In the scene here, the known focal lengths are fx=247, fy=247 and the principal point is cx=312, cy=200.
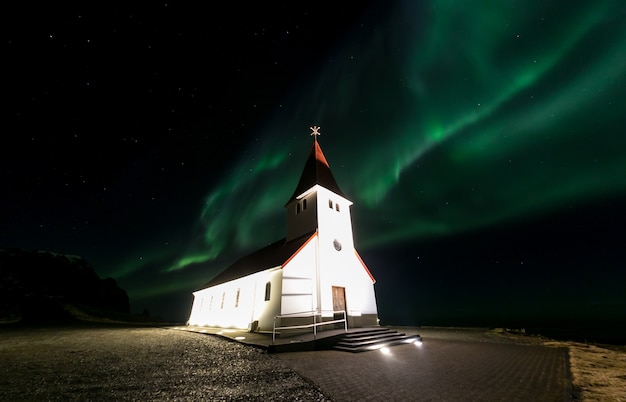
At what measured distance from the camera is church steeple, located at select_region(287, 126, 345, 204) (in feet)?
59.9

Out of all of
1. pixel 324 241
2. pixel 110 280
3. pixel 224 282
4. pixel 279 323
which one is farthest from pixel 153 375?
pixel 110 280

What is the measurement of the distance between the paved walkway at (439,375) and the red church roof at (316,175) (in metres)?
11.3

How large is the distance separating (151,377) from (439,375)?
22.4 feet

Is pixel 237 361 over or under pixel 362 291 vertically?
under

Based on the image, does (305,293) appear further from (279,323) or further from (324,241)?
(324,241)

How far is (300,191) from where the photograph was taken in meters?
18.8

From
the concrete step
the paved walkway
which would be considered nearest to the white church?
the concrete step

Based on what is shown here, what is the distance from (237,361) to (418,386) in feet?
16.6

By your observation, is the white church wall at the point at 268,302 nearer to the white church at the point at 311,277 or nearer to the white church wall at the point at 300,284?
the white church at the point at 311,277

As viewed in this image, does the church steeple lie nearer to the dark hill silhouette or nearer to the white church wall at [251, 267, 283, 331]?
the white church wall at [251, 267, 283, 331]

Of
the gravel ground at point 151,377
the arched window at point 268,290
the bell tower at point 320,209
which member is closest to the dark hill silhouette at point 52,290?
the arched window at point 268,290

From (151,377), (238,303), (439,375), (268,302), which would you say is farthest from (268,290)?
(439,375)

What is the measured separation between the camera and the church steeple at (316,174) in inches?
719

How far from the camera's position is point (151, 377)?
5.62 m
